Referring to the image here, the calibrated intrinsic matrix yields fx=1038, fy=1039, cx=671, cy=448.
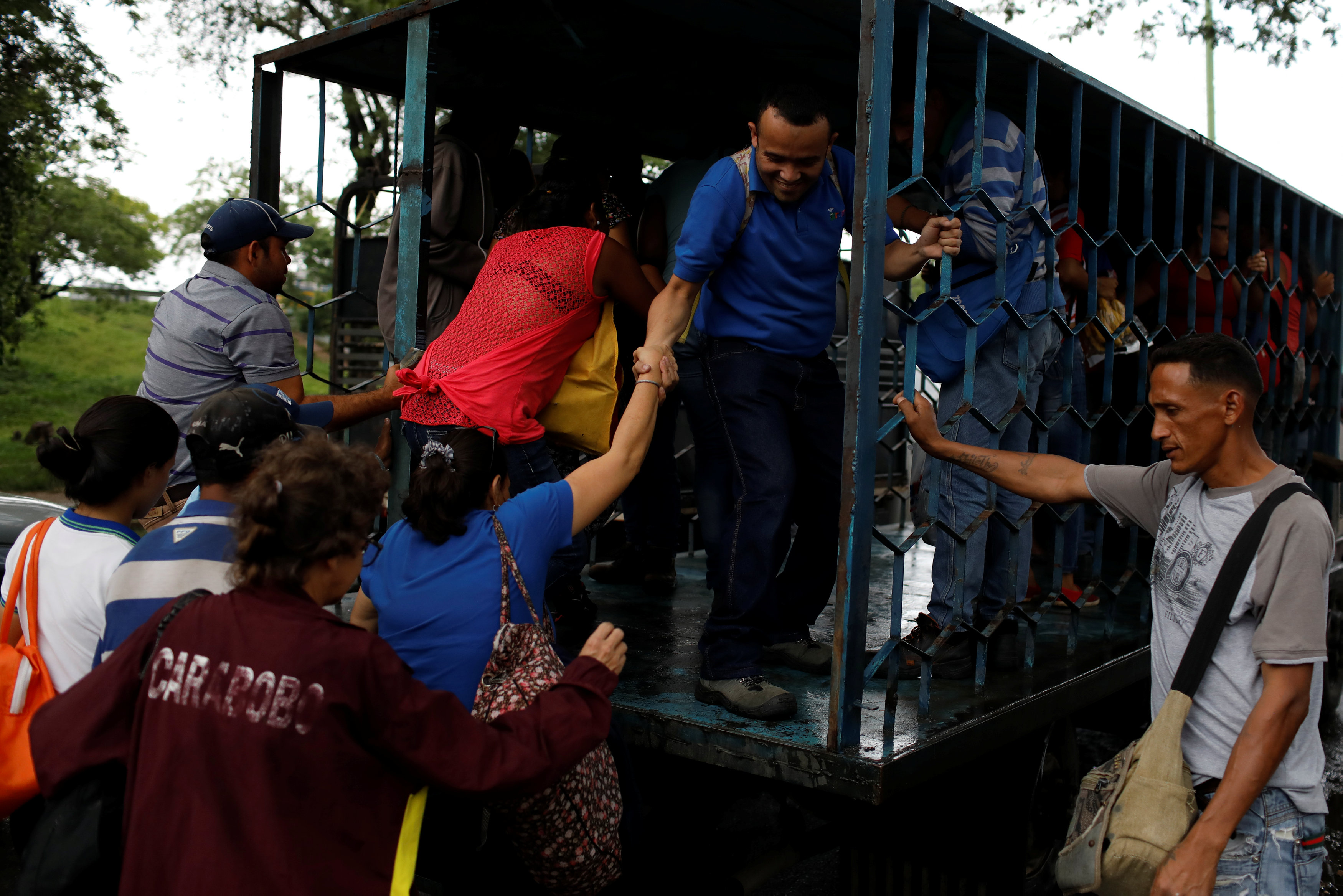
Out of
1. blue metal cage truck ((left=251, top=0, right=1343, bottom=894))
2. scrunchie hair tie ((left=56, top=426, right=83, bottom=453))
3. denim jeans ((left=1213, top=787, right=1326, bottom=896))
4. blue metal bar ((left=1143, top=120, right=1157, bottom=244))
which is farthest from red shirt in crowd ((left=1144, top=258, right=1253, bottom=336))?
scrunchie hair tie ((left=56, top=426, right=83, bottom=453))

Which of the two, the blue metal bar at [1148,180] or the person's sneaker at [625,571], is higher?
the blue metal bar at [1148,180]

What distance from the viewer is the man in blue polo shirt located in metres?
2.68

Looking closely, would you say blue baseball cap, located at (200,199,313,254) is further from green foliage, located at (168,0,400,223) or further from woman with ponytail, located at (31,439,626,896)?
green foliage, located at (168,0,400,223)

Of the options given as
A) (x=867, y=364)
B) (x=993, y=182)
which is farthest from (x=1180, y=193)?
(x=867, y=364)

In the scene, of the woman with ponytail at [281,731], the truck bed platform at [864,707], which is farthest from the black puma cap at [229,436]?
the truck bed platform at [864,707]

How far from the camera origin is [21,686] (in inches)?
78.0

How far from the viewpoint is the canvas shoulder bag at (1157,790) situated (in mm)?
1926

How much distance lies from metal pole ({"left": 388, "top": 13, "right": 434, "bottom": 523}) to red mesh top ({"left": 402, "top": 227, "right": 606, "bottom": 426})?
203 millimetres

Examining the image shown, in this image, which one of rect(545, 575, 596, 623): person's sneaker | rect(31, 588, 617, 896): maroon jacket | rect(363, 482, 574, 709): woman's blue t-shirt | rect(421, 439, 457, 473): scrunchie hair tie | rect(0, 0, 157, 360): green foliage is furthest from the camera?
rect(0, 0, 157, 360): green foliage

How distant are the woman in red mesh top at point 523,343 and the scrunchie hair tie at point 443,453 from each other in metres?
0.46

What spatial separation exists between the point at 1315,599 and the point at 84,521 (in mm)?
2392

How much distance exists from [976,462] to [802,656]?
0.83 meters

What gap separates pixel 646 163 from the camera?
13344mm

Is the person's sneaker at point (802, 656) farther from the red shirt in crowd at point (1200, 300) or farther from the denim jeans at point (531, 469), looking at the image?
the red shirt in crowd at point (1200, 300)
